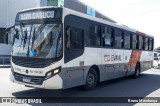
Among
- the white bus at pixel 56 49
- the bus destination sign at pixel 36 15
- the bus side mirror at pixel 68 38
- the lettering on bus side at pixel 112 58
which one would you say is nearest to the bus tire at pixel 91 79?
the white bus at pixel 56 49

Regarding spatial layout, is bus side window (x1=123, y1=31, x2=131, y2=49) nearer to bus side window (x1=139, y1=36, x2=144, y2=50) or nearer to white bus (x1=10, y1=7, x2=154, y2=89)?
bus side window (x1=139, y1=36, x2=144, y2=50)

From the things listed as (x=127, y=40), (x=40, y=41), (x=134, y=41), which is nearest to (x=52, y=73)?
(x=40, y=41)

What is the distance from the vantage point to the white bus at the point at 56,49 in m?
9.44

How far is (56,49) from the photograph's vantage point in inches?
372

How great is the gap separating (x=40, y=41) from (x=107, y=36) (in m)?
4.88

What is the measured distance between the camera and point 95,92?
455 inches

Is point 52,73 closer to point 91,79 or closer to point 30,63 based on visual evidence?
point 30,63

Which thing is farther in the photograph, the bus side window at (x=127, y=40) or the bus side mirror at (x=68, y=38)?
the bus side window at (x=127, y=40)

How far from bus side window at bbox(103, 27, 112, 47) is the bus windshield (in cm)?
410

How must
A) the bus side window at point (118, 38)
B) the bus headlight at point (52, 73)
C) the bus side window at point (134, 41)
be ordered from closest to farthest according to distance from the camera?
the bus headlight at point (52, 73), the bus side window at point (118, 38), the bus side window at point (134, 41)

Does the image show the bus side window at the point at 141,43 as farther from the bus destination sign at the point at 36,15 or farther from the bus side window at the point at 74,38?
the bus destination sign at the point at 36,15

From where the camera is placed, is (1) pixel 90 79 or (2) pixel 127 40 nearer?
(1) pixel 90 79

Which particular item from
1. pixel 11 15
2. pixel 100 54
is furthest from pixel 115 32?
pixel 11 15

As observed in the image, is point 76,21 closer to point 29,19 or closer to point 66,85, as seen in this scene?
point 29,19
